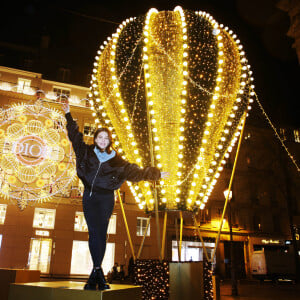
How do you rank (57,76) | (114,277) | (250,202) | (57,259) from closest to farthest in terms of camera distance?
(114,277)
(57,259)
(57,76)
(250,202)

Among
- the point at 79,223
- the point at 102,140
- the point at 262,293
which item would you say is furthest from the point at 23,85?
the point at 102,140

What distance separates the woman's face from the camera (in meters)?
4.08

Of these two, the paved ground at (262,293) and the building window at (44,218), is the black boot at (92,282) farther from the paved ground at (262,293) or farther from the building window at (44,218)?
the building window at (44,218)

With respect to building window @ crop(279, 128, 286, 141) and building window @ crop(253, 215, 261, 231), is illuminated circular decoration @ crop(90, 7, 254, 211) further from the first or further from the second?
building window @ crop(279, 128, 286, 141)

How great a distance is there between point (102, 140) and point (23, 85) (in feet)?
81.3

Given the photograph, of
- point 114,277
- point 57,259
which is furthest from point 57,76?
point 114,277

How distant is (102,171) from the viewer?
4020 millimetres

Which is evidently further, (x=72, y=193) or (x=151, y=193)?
(x=72, y=193)

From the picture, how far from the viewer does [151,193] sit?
762 cm

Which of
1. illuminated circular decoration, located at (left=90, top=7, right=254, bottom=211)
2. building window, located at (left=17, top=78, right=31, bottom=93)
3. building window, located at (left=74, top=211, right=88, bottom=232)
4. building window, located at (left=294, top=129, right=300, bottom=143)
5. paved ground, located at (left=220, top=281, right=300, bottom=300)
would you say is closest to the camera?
illuminated circular decoration, located at (left=90, top=7, right=254, bottom=211)

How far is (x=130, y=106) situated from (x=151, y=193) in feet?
7.40

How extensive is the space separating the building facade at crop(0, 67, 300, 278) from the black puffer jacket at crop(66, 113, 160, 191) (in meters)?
13.2

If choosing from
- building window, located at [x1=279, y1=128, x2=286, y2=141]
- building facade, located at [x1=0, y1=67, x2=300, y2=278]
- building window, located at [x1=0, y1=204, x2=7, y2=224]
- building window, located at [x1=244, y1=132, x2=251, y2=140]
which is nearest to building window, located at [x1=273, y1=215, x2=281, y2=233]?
building facade, located at [x1=0, y1=67, x2=300, y2=278]

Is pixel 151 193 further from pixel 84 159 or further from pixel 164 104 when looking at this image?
pixel 84 159
